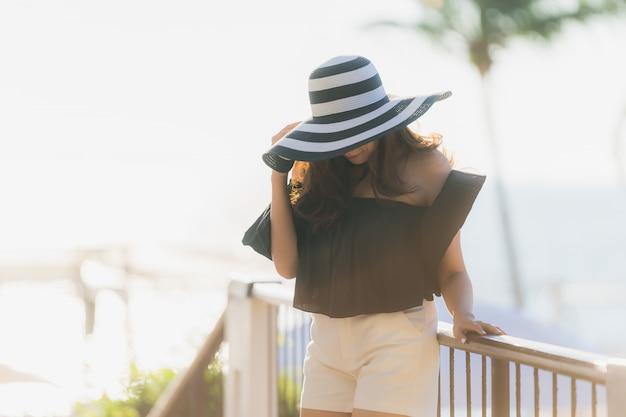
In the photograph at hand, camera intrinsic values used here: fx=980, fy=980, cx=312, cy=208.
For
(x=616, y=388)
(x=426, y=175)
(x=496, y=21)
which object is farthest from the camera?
(x=496, y=21)

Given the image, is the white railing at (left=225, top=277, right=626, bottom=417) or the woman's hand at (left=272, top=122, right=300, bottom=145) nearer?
the white railing at (left=225, top=277, right=626, bottom=417)

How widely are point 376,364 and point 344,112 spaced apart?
0.71m

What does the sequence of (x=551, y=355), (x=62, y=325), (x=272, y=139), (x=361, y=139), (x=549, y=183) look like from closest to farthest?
1. (x=551, y=355)
2. (x=361, y=139)
3. (x=272, y=139)
4. (x=62, y=325)
5. (x=549, y=183)

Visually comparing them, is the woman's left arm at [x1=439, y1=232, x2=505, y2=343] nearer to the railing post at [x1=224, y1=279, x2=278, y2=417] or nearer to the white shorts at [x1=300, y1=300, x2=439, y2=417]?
the white shorts at [x1=300, y1=300, x2=439, y2=417]

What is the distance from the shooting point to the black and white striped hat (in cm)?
271

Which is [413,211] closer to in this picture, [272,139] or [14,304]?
[272,139]

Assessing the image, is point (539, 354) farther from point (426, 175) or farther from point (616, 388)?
point (426, 175)

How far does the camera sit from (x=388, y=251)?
2.78 m

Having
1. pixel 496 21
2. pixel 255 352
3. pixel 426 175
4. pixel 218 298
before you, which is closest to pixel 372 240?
pixel 426 175

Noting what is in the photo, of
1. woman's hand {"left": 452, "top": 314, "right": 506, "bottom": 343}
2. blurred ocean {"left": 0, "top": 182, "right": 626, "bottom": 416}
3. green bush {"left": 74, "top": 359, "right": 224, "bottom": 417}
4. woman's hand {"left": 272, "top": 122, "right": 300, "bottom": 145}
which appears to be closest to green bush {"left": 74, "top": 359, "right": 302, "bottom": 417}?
green bush {"left": 74, "top": 359, "right": 224, "bottom": 417}

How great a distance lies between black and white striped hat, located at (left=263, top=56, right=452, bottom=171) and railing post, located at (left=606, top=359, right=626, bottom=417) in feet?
2.91

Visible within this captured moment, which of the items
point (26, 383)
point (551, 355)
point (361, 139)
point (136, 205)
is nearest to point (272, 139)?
point (361, 139)

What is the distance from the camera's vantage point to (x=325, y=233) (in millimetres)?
2910

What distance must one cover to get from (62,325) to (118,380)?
15681 mm
